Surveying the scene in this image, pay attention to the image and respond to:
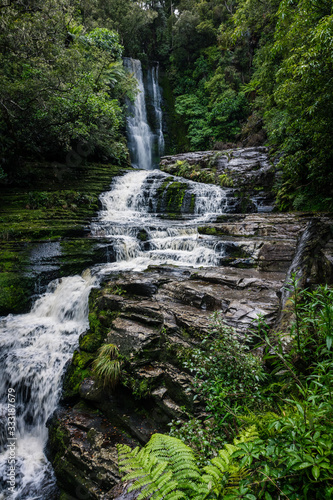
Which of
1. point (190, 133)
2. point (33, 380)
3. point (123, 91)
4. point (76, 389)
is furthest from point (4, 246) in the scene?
point (190, 133)

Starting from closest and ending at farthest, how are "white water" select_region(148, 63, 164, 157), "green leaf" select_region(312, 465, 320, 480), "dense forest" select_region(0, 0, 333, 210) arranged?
"green leaf" select_region(312, 465, 320, 480) < "dense forest" select_region(0, 0, 333, 210) < "white water" select_region(148, 63, 164, 157)

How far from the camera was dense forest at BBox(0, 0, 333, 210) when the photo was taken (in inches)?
267

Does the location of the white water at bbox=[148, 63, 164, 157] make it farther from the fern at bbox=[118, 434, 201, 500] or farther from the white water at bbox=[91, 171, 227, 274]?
the fern at bbox=[118, 434, 201, 500]

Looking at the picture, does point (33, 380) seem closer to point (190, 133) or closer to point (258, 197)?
point (258, 197)

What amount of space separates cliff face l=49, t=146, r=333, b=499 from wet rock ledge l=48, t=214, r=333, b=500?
1cm

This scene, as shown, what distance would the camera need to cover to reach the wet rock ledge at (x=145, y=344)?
3477 mm

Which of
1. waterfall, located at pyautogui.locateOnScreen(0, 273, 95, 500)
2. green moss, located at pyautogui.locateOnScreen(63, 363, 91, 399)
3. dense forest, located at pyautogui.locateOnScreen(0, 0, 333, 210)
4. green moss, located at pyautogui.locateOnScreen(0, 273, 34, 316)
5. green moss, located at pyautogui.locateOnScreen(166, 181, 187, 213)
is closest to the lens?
waterfall, located at pyautogui.locateOnScreen(0, 273, 95, 500)

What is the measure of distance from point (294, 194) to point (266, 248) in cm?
556

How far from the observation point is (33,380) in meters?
4.79

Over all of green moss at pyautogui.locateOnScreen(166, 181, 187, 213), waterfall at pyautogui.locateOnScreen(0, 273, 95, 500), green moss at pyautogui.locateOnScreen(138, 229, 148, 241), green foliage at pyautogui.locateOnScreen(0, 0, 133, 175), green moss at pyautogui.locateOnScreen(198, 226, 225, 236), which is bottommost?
waterfall at pyautogui.locateOnScreen(0, 273, 95, 500)

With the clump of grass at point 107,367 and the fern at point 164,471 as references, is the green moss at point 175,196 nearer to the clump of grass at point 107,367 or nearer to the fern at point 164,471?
the clump of grass at point 107,367

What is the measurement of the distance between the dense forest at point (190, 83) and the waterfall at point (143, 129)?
4.32 feet

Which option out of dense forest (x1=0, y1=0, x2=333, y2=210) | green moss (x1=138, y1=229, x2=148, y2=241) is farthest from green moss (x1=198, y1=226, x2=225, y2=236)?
dense forest (x1=0, y1=0, x2=333, y2=210)

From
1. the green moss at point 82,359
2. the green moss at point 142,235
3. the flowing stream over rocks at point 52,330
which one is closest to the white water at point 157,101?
the flowing stream over rocks at point 52,330
